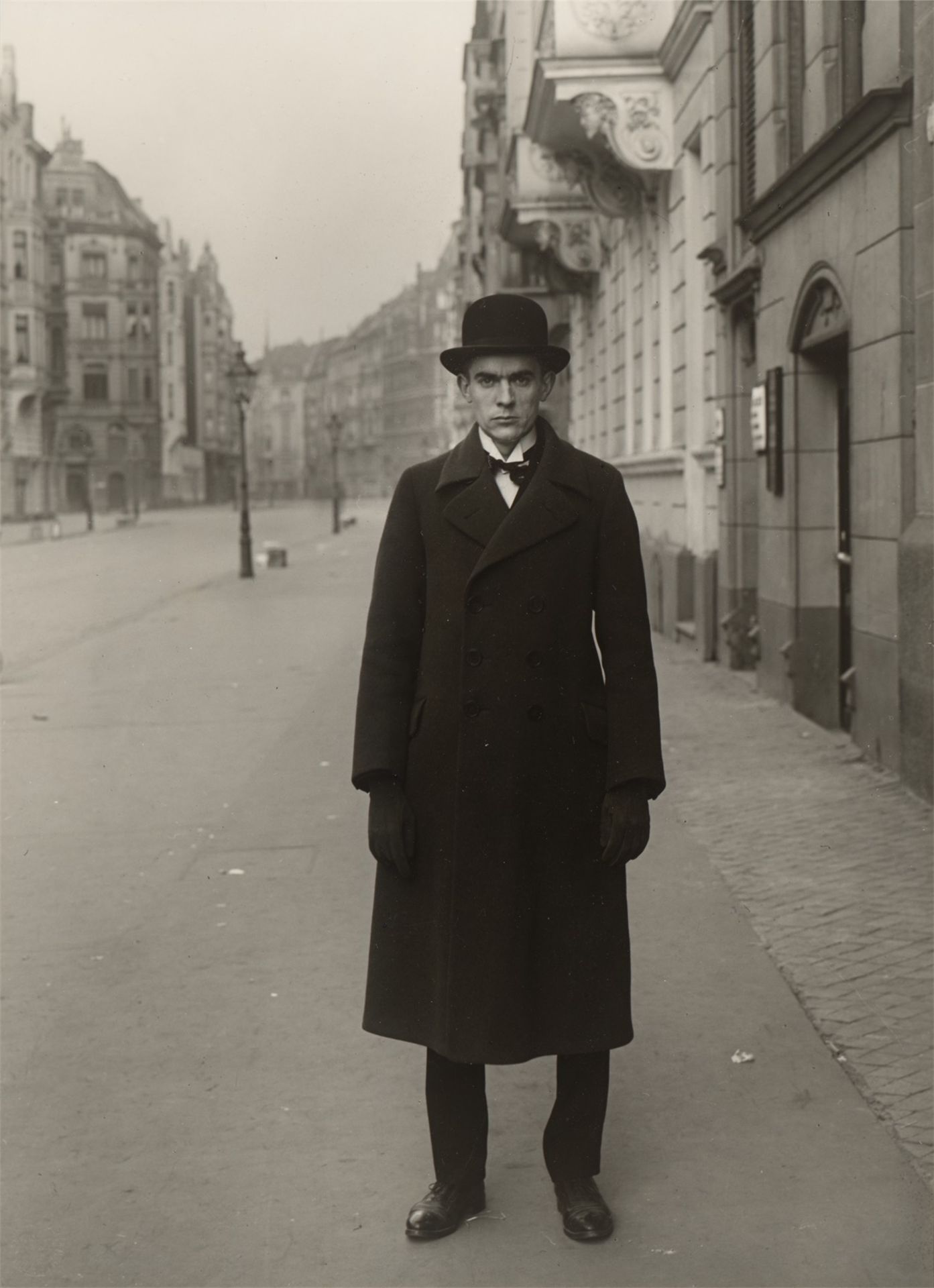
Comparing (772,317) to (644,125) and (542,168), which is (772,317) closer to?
(644,125)

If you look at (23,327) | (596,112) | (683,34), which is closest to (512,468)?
(683,34)

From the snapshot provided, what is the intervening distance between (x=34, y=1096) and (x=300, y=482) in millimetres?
154075

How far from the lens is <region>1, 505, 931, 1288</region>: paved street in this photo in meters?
3.71

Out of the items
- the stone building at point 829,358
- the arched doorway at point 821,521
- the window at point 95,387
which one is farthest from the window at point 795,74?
the window at point 95,387

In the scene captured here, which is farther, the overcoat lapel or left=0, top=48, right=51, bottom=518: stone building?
left=0, top=48, right=51, bottom=518: stone building

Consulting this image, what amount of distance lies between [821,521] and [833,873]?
5.03 m

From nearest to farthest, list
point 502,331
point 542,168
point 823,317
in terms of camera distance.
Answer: point 502,331
point 823,317
point 542,168

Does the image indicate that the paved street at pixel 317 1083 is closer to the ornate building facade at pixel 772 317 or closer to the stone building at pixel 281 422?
the ornate building facade at pixel 772 317

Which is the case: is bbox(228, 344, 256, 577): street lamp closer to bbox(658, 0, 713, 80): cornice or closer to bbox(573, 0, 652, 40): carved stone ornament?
bbox(573, 0, 652, 40): carved stone ornament

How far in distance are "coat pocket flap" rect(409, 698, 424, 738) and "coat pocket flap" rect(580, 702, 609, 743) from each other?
0.36m

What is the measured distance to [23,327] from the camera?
78.8m

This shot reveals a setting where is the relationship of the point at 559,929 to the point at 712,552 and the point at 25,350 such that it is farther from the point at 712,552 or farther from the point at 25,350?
the point at 25,350

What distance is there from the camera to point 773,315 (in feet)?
40.8

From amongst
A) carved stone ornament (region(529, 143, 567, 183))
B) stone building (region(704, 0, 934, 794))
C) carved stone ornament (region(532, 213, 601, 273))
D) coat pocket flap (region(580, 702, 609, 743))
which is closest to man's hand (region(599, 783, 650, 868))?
coat pocket flap (region(580, 702, 609, 743))
